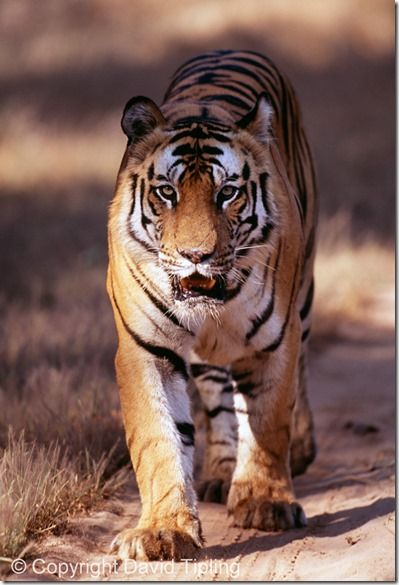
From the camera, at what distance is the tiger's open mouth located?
12.5ft

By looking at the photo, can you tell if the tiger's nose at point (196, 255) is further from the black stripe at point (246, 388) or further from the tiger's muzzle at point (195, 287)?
the black stripe at point (246, 388)

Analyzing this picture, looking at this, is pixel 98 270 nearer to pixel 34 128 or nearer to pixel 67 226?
pixel 67 226

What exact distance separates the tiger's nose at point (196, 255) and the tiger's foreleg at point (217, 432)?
1.25 m

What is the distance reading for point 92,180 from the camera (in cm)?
1177

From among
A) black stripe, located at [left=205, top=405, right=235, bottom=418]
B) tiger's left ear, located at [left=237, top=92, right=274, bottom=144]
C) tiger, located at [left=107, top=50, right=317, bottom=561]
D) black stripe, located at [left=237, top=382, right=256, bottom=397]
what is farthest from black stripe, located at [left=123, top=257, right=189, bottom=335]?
black stripe, located at [left=205, top=405, right=235, bottom=418]

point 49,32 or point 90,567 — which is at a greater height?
point 49,32

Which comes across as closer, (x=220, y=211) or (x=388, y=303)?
(x=220, y=211)

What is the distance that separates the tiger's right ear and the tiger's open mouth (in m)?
0.60

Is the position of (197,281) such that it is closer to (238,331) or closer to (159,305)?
(159,305)

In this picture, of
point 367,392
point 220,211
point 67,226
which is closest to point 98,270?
point 67,226

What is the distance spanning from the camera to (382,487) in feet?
16.0

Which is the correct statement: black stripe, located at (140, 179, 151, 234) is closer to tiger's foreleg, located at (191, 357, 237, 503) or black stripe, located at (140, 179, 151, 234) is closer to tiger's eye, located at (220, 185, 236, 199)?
tiger's eye, located at (220, 185, 236, 199)

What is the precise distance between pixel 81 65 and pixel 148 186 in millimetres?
10630

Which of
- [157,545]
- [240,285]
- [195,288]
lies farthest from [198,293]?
[157,545]
